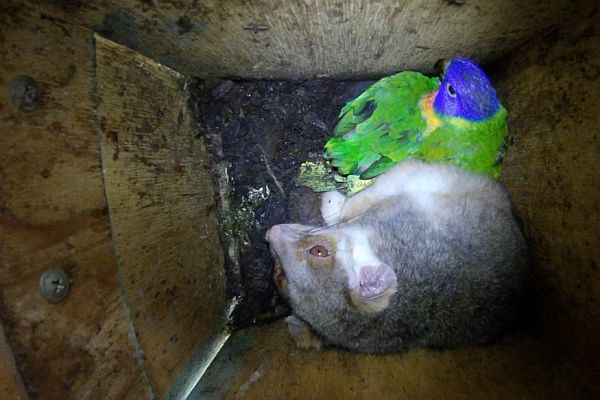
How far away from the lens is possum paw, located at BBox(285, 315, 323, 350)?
2.15 meters

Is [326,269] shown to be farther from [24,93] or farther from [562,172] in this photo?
[24,93]

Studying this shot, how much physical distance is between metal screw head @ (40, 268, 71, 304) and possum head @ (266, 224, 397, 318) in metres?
1.18

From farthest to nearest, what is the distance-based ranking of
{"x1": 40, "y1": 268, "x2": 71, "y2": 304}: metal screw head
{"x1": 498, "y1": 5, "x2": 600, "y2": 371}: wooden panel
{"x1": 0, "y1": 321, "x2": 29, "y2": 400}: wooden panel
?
1. {"x1": 498, "y1": 5, "x2": 600, "y2": 371}: wooden panel
2. {"x1": 40, "y1": 268, "x2": 71, "y2": 304}: metal screw head
3. {"x1": 0, "y1": 321, "x2": 29, "y2": 400}: wooden panel

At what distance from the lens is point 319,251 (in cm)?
227

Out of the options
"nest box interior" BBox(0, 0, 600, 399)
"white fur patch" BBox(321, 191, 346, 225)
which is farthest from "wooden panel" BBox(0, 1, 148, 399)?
"white fur patch" BBox(321, 191, 346, 225)

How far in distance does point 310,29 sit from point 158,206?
1029mm

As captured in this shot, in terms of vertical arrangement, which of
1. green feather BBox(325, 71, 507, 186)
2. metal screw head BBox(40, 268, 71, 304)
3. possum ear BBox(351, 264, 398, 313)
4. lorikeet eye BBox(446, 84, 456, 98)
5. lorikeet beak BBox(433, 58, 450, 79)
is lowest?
possum ear BBox(351, 264, 398, 313)

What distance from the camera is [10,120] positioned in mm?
1203

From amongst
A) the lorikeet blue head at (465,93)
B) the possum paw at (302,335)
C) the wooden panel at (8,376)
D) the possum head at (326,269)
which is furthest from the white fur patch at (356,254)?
the wooden panel at (8,376)

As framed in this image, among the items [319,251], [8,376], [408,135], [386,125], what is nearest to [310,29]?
[386,125]

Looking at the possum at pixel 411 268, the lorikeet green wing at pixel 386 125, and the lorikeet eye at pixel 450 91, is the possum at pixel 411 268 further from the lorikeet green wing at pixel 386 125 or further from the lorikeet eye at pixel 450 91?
the lorikeet eye at pixel 450 91

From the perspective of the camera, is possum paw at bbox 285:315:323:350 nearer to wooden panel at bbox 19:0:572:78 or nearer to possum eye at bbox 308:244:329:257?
possum eye at bbox 308:244:329:257

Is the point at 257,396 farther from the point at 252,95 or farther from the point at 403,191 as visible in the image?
the point at 252,95

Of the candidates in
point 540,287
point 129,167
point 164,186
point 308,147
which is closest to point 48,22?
point 129,167
